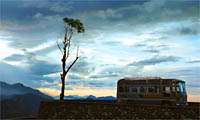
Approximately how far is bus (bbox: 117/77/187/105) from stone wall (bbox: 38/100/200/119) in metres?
2.10

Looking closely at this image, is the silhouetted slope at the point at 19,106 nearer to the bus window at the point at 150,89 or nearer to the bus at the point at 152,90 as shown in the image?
the bus at the point at 152,90

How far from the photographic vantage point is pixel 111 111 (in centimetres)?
2064

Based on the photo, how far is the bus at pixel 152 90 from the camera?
2008 centimetres

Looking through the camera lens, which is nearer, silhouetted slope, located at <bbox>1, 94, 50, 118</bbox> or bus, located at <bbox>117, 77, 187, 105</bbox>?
bus, located at <bbox>117, 77, 187, 105</bbox>

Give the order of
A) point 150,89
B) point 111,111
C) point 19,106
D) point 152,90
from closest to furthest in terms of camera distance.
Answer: point 111,111
point 152,90
point 150,89
point 19,106

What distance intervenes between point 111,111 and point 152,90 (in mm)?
5025

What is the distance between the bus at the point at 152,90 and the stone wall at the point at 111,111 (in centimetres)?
210

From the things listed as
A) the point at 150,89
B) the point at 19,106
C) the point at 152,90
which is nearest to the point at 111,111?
the point at 150,89

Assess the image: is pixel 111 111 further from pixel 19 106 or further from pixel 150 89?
pixel 19 106

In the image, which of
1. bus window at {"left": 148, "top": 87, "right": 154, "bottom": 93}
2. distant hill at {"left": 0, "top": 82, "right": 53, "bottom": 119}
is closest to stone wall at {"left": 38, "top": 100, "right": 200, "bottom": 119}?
bus window at {"left": 148, "top": 87, "right": 154, "bottom": 93}

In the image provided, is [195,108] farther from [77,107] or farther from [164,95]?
[77,107]

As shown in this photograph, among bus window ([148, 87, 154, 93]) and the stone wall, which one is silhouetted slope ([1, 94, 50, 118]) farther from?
bus window ([148, 87, 154, 93])

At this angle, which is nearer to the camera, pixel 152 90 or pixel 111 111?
pixel 111 111

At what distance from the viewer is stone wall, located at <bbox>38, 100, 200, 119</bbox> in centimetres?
1752
